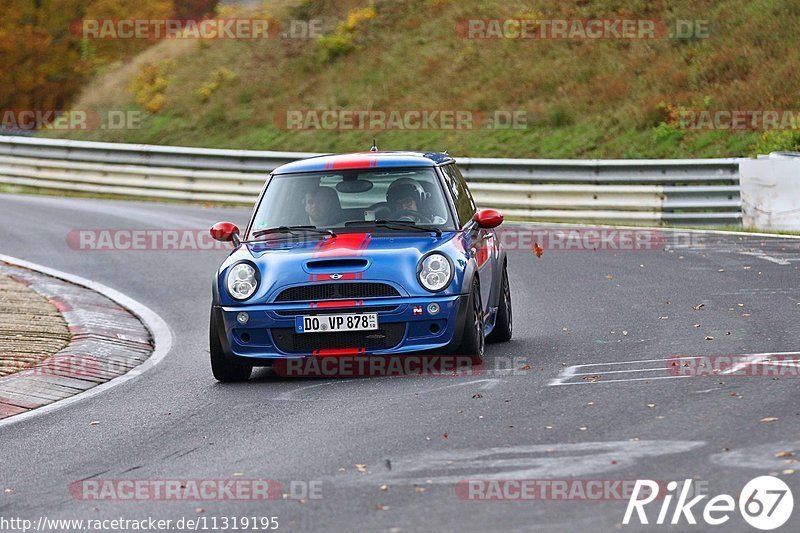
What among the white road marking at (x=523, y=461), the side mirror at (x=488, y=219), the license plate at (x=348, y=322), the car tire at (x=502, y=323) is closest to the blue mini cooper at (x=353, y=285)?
the license plate at (x=348, y=322)

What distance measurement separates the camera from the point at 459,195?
35.8ft

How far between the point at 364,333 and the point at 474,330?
79 centimetres

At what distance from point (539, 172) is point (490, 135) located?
7273 millimetres

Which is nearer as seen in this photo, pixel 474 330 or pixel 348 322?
pixel 348 322

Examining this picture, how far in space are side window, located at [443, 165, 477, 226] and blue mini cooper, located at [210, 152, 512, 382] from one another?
0.69 ft

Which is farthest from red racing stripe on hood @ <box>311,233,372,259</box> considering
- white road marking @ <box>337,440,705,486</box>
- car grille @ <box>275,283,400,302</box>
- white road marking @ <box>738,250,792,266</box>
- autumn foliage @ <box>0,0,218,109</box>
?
autumn foliage @ <box>0,0,218,109</box>

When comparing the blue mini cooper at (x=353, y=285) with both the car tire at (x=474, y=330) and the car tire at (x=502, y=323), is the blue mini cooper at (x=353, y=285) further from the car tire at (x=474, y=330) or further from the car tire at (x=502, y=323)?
the car tire at (x=502, y=323)

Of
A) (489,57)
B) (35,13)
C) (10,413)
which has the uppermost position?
(35,13)

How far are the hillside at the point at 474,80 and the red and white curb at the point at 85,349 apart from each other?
13.4 meters

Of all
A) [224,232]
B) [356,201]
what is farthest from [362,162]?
[224,232]

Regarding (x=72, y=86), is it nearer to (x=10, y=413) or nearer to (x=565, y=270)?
(x=565, y=270)

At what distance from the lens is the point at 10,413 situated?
911cm

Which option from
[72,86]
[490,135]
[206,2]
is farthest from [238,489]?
[206,2]

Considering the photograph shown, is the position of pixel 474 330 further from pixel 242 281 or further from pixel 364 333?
pixel 242 281
